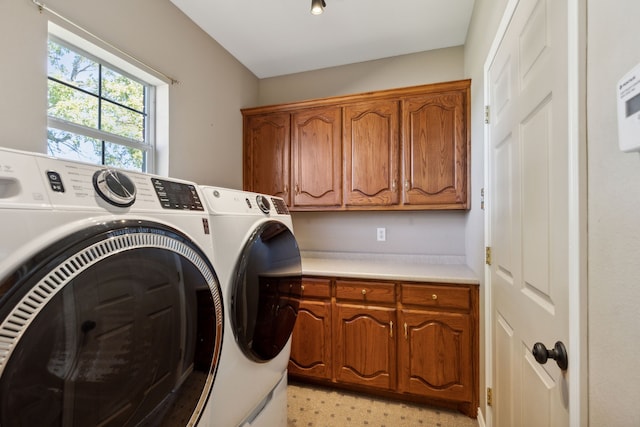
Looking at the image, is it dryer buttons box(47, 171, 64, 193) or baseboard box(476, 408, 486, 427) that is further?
baseboard box(476, 408, 486, 427)

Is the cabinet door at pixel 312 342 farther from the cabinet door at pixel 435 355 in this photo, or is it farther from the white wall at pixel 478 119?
→ the white wall at pixel 478 119

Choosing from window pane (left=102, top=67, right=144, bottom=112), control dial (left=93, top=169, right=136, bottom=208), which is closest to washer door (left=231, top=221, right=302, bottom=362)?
control dial (left=93, top=169, right=136, bottom=208)

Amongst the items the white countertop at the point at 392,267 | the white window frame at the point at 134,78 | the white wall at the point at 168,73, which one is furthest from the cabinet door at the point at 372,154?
the white window frame at the point at 134,78

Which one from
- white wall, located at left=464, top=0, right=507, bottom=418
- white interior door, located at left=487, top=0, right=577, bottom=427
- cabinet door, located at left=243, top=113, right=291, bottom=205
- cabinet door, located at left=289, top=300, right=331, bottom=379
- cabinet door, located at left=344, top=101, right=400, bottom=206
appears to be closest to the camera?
white interior door, located at left=487, top=0, right=577, bottom=427

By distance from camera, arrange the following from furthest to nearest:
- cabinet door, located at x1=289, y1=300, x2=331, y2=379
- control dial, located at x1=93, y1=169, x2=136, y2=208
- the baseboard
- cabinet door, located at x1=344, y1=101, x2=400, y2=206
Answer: cabinet door, located at x1=344, y1=101, x2=400, y2=206 < cabinet door, located at x1=289, y1=300, x2=331, y2=379 < the baseboard < control dial, located at x1=93, y1=169, x2=136, y2=208

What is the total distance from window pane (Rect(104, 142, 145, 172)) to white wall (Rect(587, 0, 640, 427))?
1.92 meters

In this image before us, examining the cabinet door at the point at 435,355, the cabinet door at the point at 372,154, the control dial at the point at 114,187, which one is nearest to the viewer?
the control dial at the point at 114,187

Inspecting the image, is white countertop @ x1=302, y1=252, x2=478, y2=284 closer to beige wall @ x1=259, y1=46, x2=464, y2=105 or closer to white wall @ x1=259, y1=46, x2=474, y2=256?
white wall @ x1=259, y1=46, x2=474, y2=256

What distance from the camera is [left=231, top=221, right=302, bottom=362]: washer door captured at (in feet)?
3.08

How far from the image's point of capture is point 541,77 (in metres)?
0.81

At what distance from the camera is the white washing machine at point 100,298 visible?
42 cm

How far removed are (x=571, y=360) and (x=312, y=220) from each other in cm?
216

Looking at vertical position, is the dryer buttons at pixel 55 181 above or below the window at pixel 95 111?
below

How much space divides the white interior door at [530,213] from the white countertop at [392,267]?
1.55ft
